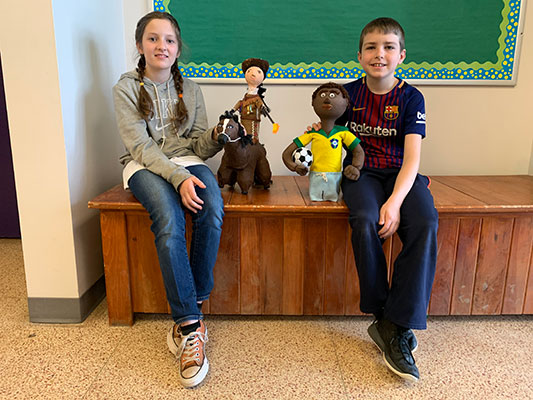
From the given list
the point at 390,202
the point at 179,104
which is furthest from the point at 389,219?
the point at 179,104

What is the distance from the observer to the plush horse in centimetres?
135

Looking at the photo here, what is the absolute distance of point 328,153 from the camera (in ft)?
4.50

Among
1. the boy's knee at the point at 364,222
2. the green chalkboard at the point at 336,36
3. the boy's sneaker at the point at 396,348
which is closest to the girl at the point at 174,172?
the green chalkboard at the point at 336,36

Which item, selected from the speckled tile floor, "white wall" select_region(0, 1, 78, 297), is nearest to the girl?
the speckled tile floor

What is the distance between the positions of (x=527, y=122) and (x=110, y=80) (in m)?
1.83

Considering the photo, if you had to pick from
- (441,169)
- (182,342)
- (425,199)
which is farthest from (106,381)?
(441,169)

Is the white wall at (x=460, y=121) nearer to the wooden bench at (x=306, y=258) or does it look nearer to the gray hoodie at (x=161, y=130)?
the gray hoodie at (x=161, y=130)

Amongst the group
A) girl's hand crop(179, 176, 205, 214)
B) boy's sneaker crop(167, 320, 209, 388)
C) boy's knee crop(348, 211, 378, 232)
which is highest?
girl's hand crop(179, 176, 205, 214)

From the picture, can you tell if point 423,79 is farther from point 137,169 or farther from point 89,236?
point 89,236

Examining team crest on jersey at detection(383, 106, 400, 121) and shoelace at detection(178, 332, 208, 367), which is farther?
team crest on jersey at detection(383, 106, 400, 121)

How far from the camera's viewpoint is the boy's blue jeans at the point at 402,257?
3.87ft

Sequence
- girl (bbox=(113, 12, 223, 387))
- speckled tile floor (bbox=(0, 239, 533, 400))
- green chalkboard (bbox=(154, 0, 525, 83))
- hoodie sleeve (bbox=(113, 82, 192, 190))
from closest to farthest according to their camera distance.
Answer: speckled tile floor (bbox=(0, 239, 533, 400)), girl (bbox=(113, 12, 223, 387)), hoodie sleeve (bbox=(113, 82, 192, 190)), green chalkboard (bbox=(154, 0, 525, 83))

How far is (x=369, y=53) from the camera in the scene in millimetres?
1370

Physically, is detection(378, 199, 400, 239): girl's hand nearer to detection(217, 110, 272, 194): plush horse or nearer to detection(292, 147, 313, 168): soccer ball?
detection(292, 147, 313, 168): soccer ball
